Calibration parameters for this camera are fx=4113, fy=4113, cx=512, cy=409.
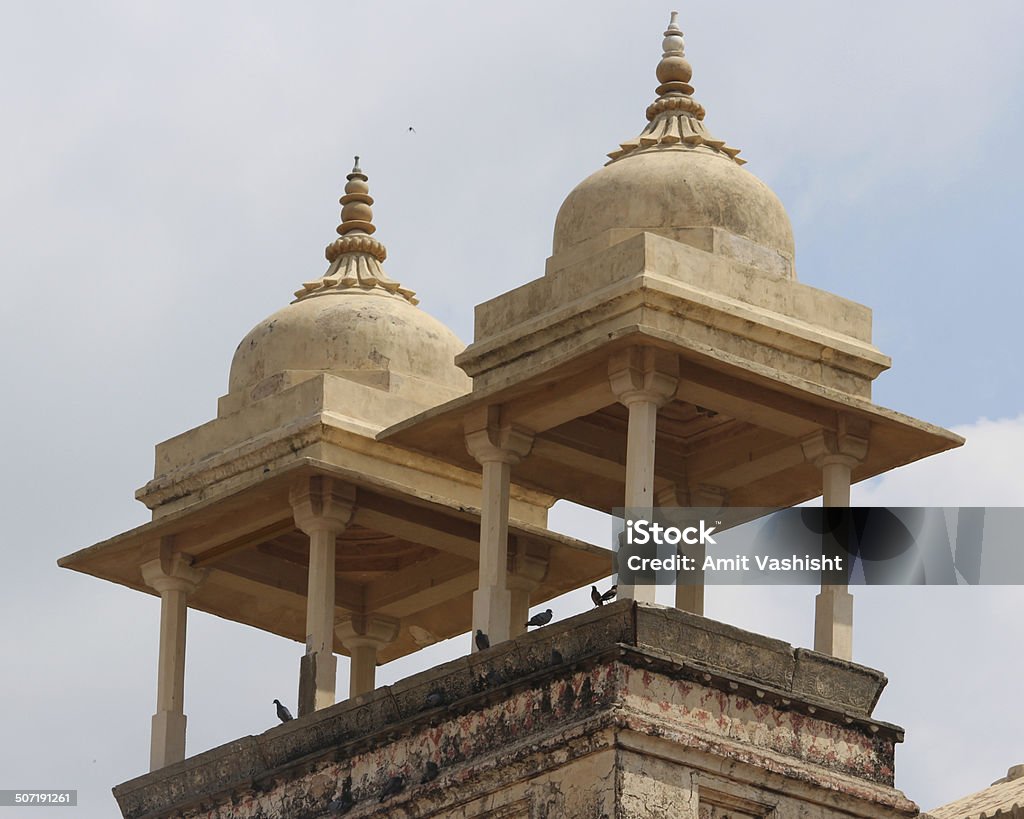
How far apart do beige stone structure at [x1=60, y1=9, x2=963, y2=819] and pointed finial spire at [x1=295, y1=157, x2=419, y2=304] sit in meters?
0.04

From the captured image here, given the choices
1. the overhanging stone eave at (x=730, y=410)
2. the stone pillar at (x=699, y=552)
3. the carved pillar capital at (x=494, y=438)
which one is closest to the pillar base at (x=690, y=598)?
the stone pillar at (x=699, y=552)

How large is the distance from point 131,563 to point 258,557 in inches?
60.4

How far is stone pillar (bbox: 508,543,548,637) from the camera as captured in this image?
35.8 metres

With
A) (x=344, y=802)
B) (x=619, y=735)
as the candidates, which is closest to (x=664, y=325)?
(x=619, y=735)

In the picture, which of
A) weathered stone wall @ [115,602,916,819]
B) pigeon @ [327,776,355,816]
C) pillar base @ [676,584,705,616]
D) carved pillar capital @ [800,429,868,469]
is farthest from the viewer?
pillar base @ [676,584,705,616]

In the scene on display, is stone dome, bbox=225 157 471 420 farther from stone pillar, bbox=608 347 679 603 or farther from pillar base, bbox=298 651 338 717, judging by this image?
stone pillar, bbox=608 347 679 603

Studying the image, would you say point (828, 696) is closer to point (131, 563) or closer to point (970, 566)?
point (970, 566)

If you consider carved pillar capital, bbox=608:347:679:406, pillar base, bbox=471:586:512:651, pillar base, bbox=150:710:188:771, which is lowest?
pillar base, bbox=150:710:188:771

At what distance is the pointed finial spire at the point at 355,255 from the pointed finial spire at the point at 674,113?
3698 millimetres

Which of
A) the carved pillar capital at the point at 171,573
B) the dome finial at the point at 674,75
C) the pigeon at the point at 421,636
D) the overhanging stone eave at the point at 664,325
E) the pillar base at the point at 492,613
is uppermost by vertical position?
the dome finial at the point at 674,75

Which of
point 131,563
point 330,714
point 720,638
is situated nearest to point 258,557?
point 131,563

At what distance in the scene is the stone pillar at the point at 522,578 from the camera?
35750 millimetres

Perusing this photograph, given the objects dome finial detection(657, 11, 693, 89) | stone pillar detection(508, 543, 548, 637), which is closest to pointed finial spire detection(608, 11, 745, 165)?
dome finial detection(657, 11, 693, 89)

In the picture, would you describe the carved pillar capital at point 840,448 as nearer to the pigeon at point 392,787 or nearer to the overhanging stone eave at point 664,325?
the overhanging stone eave at point 664,325
